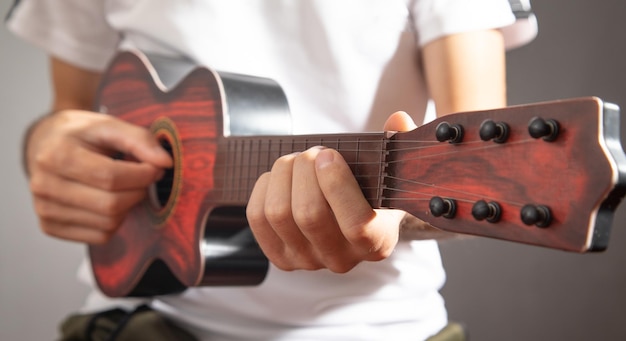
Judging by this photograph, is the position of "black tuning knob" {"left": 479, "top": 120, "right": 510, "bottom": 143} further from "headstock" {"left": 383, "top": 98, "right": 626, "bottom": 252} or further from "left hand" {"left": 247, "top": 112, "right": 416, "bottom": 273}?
"left hand" {"left": 247, "top": 112, "right": 416, "bottom": 273}

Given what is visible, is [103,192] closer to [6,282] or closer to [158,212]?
[158,212]

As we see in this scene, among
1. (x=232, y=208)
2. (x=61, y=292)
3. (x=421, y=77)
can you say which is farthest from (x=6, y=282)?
(x=421, y=77)

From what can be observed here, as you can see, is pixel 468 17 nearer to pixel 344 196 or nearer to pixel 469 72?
pixel 469 72

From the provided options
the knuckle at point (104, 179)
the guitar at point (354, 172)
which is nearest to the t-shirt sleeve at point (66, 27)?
the guitar at point (354, 172)

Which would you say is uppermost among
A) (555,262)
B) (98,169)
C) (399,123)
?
(399,123)

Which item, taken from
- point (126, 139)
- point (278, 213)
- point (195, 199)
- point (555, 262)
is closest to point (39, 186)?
point (126, 139)

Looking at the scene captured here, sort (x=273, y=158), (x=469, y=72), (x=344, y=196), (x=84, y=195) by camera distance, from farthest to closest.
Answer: (x=84, y=195), (x=469, y=72), (x=273, y=158), (x=344, y=196)

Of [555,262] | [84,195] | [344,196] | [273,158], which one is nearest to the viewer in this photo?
[344,196]

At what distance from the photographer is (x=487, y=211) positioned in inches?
17.2

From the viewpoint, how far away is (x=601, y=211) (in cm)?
38

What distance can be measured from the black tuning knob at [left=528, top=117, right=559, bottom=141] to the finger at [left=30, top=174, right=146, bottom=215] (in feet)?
1.96

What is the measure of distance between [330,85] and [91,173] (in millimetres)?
335

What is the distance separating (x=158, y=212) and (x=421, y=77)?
1.27 feet

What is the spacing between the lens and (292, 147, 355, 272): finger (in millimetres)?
552
